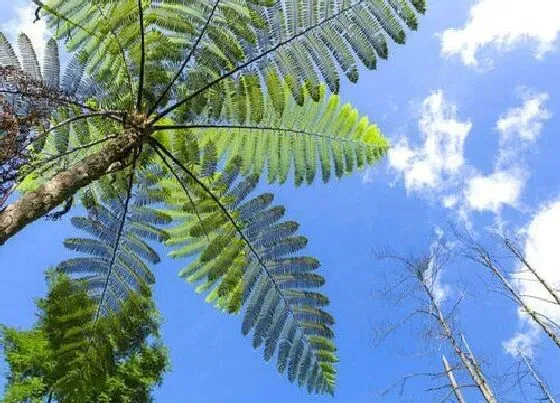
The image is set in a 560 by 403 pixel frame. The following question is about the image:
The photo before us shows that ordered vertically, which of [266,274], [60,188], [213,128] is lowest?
[60,188]

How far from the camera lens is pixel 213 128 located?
12.2 ft

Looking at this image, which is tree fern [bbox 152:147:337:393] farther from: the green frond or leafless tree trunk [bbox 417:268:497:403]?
leafless tree trunk [bbox 417:268:497:403]

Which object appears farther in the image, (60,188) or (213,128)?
(213,128)

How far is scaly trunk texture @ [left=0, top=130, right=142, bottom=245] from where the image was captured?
1910mm

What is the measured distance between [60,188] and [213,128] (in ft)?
5.40

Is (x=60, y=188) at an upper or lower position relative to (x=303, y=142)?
lower

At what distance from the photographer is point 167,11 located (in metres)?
3.04

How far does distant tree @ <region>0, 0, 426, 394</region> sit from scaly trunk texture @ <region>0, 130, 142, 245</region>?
2 centimetres

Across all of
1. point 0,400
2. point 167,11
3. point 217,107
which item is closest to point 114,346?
point 217,107

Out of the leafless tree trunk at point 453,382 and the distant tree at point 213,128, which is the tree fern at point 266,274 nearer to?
the distant tree at point 213,128

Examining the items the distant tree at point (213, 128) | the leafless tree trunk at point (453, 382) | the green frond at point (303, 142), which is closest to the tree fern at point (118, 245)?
the distant tree at point (213, 128)

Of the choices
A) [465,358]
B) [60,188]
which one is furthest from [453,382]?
[60,188]

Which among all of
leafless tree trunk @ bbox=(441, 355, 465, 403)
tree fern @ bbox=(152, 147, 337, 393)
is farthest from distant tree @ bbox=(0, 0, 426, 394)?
leafless tree trunk @ bbox=(441, 355, 465, 403)

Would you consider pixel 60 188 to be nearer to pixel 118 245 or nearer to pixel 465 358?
pixel 118 245
